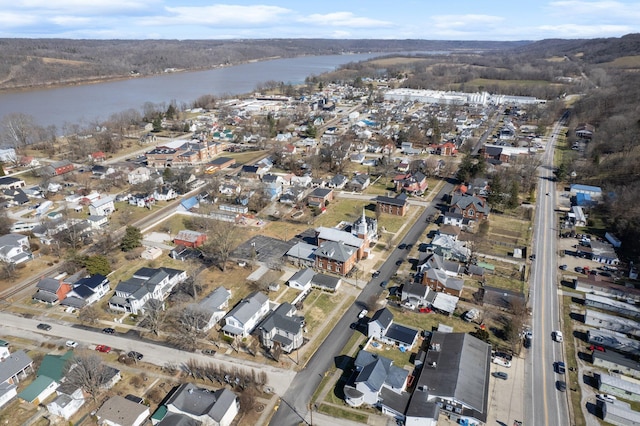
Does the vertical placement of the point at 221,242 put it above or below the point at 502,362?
above

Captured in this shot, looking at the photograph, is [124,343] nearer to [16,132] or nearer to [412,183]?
[412,183]

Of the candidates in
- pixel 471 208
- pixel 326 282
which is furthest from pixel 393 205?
pixel 326 282

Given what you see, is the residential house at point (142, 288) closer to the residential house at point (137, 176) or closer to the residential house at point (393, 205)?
the residential house at point (393, 205)

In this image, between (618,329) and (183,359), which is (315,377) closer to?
(183,359)

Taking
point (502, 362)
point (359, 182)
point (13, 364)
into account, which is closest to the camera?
point (13, 364)

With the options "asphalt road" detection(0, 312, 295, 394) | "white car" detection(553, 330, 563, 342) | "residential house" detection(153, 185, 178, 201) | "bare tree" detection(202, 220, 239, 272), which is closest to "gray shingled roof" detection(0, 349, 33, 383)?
"asphalt road" detection(0, 312, 295, 394)

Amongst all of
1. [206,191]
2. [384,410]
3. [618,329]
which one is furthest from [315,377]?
[206,191]
